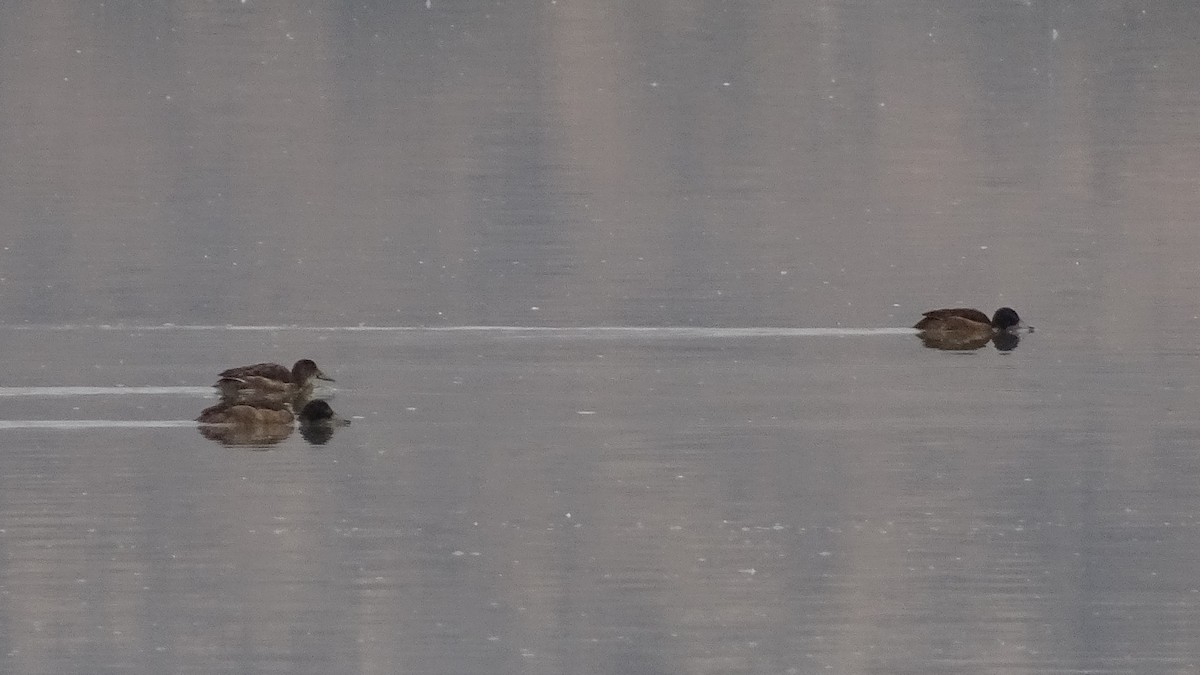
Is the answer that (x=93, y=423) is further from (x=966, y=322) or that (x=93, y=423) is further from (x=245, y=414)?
(x=966, y=322)

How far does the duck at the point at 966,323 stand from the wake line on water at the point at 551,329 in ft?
0.74

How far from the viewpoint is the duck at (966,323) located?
16.2m

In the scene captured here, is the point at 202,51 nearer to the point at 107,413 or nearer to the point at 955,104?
the point at 955,104

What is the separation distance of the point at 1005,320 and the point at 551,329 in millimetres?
2961

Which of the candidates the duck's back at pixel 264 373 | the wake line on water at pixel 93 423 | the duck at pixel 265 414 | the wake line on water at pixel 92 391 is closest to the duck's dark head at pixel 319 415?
the duck at pixel 265 414

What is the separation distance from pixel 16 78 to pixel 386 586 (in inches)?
1345

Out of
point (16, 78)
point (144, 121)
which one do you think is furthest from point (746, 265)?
point (16, 78)

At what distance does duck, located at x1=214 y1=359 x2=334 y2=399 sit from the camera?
12.9 m

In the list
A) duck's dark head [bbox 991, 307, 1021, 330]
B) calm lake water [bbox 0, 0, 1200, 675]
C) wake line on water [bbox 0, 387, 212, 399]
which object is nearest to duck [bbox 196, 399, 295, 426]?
calm lake water [bbox 0, 0, 1200, 675]

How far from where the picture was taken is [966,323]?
16281mm

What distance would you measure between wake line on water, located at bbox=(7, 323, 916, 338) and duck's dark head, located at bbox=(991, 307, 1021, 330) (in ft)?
1.84

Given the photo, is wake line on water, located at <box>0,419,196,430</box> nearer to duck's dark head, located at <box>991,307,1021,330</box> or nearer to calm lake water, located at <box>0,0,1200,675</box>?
calm lake water, located at <box>0,0,1200,675</box>

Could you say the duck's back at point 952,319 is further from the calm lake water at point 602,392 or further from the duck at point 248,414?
the duck at point 248,414

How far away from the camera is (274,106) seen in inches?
1554
